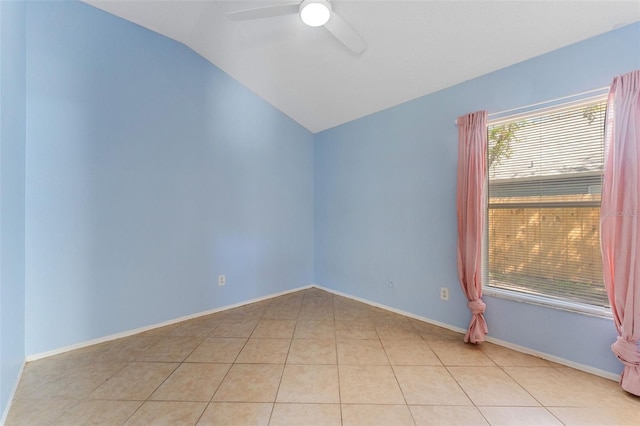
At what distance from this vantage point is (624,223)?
64.2 inches

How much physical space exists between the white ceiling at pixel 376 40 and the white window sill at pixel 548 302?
1.92 meters

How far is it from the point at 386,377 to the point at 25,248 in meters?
2.83

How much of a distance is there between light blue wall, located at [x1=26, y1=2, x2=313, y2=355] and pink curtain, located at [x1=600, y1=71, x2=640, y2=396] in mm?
3166

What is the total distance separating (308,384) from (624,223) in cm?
228

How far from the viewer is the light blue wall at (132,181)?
2.04 meters

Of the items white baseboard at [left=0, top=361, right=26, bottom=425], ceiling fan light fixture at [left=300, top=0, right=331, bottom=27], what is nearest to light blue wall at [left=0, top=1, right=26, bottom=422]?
white baseboard at [left=0, top=361, right=26, bottom=425]

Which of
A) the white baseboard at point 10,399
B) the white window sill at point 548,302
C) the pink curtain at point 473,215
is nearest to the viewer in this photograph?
the white baseboard at point 10,399

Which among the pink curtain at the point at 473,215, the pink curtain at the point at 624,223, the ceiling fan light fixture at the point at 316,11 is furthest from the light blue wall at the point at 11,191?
the pink curtain at the point at 624,223

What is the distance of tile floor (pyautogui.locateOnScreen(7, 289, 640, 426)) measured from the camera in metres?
1.45

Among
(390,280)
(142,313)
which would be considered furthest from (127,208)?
(390,280)

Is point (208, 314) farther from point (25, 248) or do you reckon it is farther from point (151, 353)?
point (25, 248)

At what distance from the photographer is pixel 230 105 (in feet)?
10.3

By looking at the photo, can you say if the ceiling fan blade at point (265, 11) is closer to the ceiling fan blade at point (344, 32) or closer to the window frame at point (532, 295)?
the ceiling fan blade at point (344, 32)

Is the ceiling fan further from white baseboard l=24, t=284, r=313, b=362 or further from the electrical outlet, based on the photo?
white baseboard l=24, t=284, r=313, b=362
